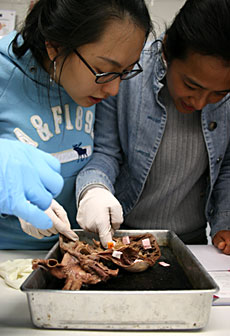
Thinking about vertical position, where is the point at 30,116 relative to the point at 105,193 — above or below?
above

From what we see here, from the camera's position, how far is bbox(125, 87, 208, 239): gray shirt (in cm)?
150

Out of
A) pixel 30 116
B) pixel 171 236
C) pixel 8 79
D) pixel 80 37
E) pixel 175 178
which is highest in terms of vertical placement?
pixel 80 37

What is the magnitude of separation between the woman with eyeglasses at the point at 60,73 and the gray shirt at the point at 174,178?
399 millimetres

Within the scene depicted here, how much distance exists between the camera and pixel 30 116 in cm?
123

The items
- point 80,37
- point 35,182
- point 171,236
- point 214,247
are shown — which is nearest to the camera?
point 35,182

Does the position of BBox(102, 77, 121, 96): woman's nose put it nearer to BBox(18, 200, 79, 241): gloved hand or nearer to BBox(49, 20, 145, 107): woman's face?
BBox(49, 20, 145, 107): woman's face

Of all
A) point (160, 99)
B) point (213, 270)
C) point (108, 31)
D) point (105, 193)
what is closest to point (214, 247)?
point (213, 270)

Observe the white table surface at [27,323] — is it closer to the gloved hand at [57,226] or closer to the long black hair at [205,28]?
the gloved hand at [57,226]

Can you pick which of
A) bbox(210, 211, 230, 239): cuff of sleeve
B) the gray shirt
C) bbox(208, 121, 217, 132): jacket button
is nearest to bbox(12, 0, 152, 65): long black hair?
the gray shirt

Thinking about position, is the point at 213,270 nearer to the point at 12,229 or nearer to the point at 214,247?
the point at 214,247

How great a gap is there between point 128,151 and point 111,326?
2.98ft

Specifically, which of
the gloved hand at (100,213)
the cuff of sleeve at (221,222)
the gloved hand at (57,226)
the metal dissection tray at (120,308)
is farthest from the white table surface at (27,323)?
the cuff of sleeve at (221,222)

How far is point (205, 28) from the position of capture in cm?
112

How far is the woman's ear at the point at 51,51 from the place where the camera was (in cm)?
113
